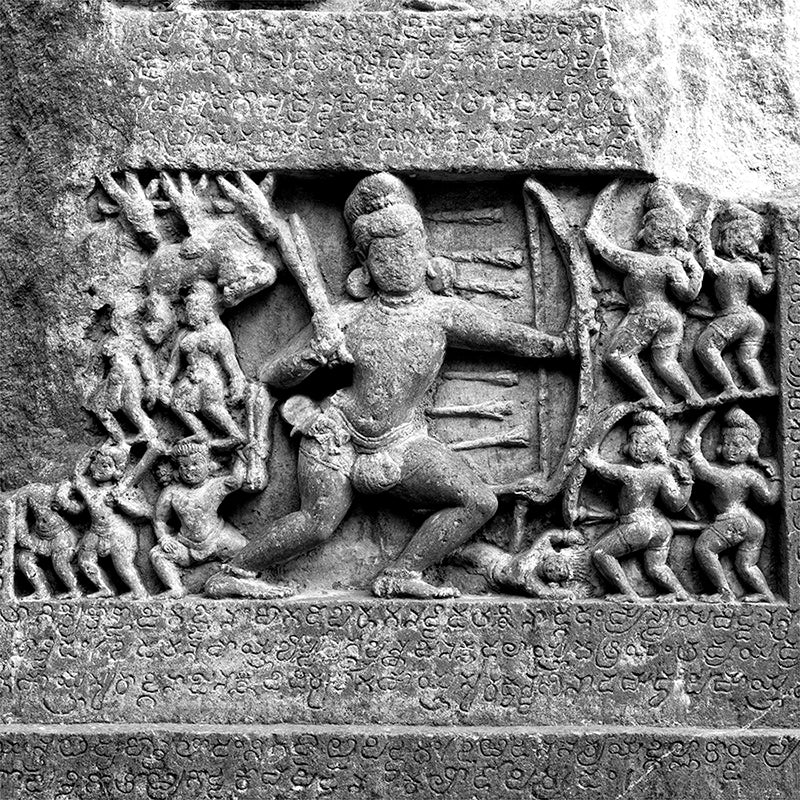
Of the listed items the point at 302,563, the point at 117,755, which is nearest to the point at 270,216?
the point at 302,563

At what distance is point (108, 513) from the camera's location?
5.15 metres

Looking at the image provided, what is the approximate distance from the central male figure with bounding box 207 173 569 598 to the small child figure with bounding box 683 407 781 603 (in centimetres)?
74

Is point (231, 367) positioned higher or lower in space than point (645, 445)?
higher

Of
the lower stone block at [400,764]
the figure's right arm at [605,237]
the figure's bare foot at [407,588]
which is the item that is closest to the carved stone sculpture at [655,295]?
the figure's right arm at [605,237]

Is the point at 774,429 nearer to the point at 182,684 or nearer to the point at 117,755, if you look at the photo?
the point at 182,684

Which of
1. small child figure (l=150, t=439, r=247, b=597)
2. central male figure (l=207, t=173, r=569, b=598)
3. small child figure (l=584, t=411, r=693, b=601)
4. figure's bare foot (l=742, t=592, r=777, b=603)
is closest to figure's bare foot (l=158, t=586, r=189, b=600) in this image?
small child figure (l=150, t=439, r=247, b=597)

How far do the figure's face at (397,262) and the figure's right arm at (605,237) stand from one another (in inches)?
27.7

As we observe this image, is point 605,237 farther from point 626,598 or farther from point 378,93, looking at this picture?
point 626,598

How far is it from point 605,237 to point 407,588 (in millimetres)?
1629

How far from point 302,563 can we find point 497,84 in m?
2.13

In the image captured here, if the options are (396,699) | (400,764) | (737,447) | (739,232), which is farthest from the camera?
(739,232)

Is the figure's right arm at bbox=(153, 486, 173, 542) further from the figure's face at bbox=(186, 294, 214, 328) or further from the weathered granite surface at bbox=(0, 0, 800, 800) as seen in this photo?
the figure's face at bbox=(186, 294, 214, 328)

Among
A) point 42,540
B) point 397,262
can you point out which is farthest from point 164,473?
point 397,262

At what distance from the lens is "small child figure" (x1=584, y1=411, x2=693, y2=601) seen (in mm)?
5020
